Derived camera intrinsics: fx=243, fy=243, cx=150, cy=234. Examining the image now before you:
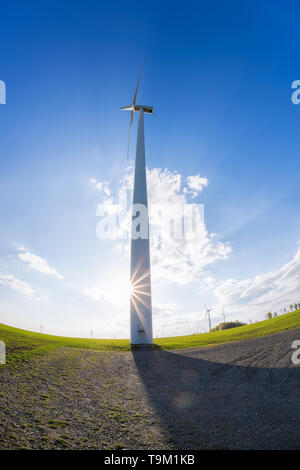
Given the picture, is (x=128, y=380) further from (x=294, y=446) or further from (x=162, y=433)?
(x=294, y=446)

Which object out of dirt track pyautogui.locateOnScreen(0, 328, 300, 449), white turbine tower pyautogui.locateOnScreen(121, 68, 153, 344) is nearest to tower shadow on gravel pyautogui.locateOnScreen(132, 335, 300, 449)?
dirt track pyautogui.locateOnScreen(0, 328, 300, 449)

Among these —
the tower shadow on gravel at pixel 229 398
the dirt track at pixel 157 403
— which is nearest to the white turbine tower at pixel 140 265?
the tower shadow on gravel at pixel 229 398

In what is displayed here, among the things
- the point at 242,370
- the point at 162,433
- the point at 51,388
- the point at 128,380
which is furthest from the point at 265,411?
the point at 51,388

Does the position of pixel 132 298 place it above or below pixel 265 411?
above

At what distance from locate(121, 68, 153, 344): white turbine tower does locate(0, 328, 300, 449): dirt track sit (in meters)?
10.2

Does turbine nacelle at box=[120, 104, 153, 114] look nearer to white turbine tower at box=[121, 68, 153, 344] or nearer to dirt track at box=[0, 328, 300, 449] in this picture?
white turbine tower at box=[121, 68, 153, 344]

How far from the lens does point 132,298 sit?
30375mm

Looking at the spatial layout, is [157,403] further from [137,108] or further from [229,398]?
[137,108]

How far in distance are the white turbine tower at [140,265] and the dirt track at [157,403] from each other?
10199mm

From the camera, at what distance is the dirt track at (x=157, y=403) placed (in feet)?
26.9

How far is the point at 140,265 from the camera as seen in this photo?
1236 inches

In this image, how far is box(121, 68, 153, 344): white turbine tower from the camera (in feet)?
94.5

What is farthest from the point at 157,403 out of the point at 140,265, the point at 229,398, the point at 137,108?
the point at 137,108
